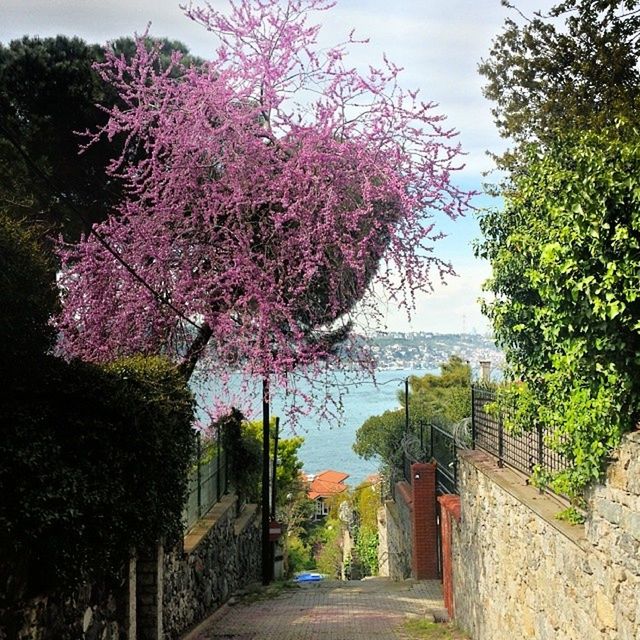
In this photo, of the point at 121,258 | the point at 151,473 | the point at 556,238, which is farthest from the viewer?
the point at 121,258

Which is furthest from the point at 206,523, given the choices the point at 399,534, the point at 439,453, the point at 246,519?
the point at 399,534

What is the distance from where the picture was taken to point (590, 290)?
4.14 metres

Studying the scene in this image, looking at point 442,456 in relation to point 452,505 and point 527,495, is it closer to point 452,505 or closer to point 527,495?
point 452,505

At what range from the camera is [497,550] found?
25.3ft

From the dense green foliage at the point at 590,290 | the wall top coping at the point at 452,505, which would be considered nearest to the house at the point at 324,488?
the wall top coping at the point at 452,505

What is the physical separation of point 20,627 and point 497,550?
4.91m

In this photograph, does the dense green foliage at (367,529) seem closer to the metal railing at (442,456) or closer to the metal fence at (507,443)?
the metal railing at (442,456)

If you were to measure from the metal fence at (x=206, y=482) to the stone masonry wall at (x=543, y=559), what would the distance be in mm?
3679

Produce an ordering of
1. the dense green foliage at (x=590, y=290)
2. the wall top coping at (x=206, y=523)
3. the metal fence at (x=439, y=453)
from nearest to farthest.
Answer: the dense green foliage at (x=590, y=290) → the wall top coping at (x=206, y=523) → the metal fence at (x=439, y=453)

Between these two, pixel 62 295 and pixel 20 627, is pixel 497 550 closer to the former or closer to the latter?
pixel 20 627

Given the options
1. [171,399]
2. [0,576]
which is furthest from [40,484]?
[171,399]

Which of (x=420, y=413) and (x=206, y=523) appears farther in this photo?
(x=420, y=413)

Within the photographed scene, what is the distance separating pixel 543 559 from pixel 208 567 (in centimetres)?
678

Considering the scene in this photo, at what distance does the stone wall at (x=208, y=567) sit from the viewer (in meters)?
8.87
